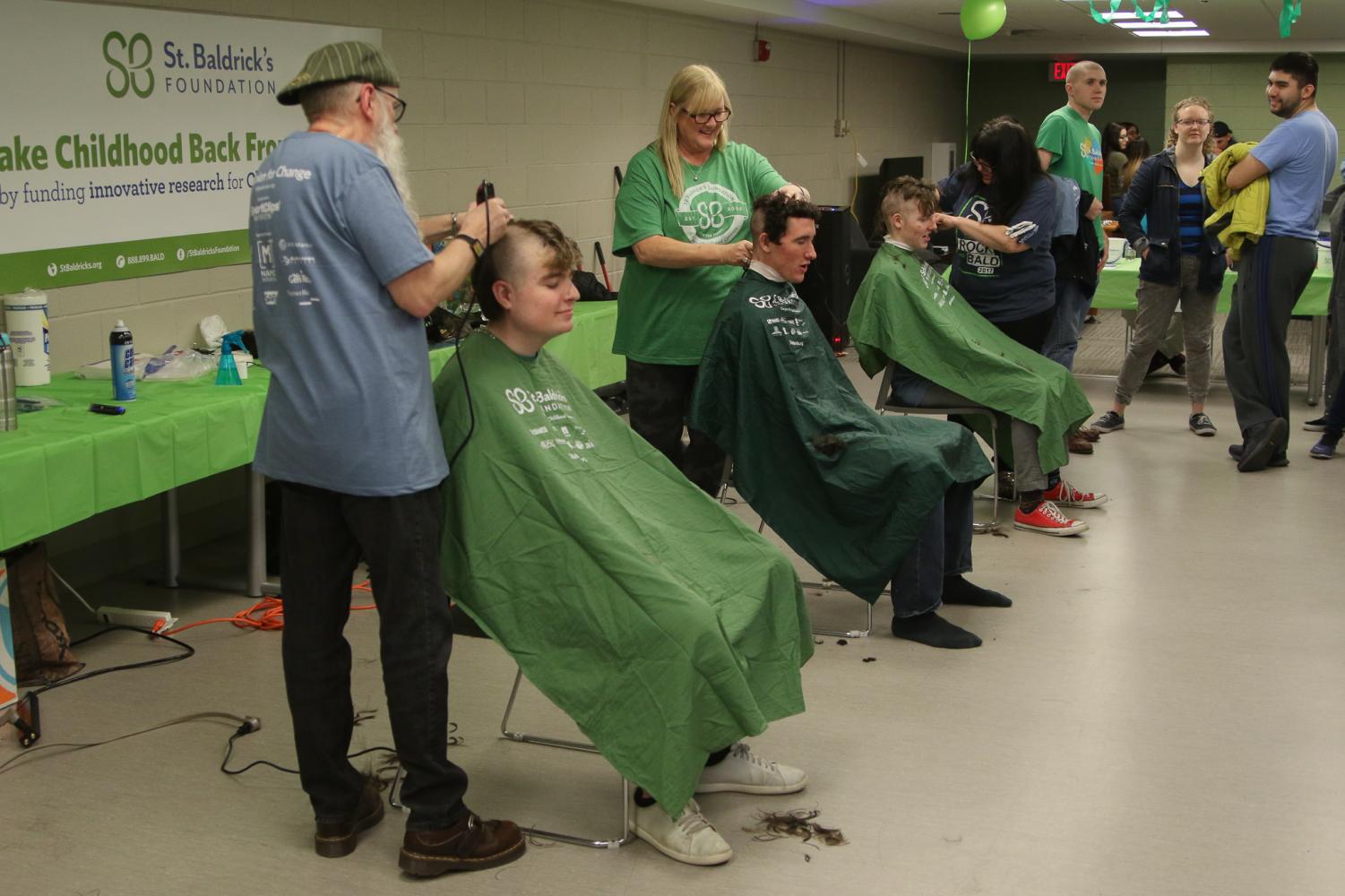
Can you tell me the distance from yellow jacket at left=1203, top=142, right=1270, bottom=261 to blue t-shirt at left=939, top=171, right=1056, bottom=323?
3.14ft

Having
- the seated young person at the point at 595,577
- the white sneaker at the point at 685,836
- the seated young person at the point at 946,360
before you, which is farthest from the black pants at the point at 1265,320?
the white sneaker at the point at 685,836

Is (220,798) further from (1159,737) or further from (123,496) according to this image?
(1159,737)

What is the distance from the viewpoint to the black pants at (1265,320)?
188 inches

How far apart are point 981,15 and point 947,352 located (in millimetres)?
3577

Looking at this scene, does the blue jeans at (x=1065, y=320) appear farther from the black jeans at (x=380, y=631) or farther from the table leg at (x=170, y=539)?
the black jeans at (x=380, y=631)

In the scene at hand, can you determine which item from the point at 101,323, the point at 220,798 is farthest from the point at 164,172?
the point at 220,798

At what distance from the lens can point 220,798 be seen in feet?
7.96

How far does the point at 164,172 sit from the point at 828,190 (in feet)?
20.7

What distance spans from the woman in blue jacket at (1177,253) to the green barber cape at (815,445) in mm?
2523

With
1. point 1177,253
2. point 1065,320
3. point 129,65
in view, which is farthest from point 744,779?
point 1177,253

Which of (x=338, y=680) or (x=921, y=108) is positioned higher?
(x=921, y=108)

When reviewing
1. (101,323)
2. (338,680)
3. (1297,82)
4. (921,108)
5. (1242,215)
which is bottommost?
(338,680)

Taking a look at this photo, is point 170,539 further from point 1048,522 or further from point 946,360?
point 1048,522

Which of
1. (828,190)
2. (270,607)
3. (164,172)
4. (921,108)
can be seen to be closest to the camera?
(270,607)
